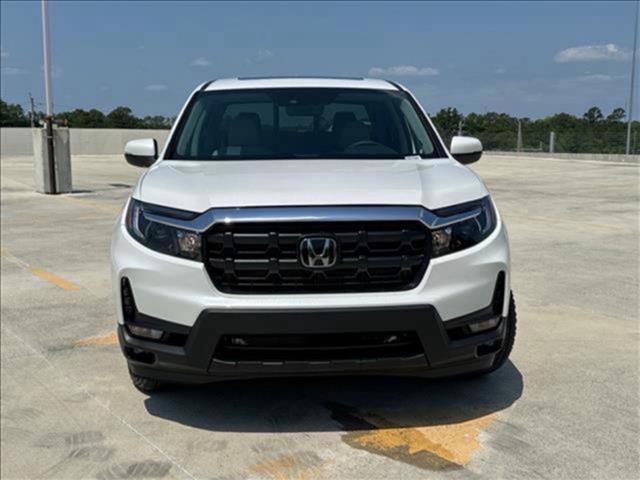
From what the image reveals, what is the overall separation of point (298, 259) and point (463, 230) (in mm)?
794

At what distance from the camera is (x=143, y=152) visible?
14.8 feet

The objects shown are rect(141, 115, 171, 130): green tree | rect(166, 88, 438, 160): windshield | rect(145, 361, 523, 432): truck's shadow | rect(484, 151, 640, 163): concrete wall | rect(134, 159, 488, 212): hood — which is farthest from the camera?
rect(141, 115, 171, 130): green tree

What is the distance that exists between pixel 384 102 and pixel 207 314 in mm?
2491

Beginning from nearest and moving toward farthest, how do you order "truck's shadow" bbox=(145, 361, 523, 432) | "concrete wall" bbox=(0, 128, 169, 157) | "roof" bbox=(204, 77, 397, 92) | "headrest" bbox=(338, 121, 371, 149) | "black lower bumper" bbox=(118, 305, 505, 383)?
"black lower bumper" bbox=(118, 305, 505, 383)
"truck's shadow" bbox=(145, 361, 523, 432)
"headrest" bbox=(338, 121, 371, 149)
"roof" bbox=(204, 77, 397, 92)
"concrete wall" bbox=(0, 128, 169, 157)

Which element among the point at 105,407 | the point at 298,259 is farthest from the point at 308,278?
the point at 105,407

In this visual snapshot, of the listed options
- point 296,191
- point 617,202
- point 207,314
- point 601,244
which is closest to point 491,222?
point 296,191

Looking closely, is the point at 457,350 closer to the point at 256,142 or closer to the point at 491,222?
the point at 491,222

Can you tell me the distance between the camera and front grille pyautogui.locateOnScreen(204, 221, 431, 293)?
2.97 m

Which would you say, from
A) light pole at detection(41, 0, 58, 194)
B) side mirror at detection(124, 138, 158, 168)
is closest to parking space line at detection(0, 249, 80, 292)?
side mirror at detection(124, 138, 158, 168)

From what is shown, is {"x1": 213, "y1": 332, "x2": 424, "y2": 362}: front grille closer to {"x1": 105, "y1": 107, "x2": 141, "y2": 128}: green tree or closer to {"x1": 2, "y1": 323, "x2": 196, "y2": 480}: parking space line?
{"x1": 2, "y1": 323, "x2": 196, "y2": 480}: parking space line

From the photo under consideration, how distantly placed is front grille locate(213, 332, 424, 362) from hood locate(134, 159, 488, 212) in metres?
0.59

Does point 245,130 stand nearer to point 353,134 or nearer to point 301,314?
point 353,134

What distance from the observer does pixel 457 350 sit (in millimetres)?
3088

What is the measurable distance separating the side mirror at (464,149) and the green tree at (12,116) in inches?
2110
